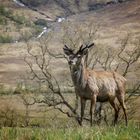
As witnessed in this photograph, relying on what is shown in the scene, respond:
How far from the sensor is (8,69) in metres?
127

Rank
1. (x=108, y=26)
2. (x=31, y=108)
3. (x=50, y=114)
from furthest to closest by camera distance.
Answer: (x=108, y=26) < (x=31, y=108) < (x=50, y=114)

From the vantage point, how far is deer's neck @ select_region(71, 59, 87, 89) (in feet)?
69.4

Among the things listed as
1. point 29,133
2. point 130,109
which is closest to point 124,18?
point 130,109

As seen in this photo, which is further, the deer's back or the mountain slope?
the mountain slope

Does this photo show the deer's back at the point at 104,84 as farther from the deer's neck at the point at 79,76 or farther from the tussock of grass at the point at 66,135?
the tussock of grass at the point at 66,135

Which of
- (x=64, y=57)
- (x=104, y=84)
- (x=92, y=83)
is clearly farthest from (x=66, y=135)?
(x=64, y=57)

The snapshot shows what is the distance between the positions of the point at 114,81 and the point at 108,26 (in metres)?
158

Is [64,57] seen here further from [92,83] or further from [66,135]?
[66,135]

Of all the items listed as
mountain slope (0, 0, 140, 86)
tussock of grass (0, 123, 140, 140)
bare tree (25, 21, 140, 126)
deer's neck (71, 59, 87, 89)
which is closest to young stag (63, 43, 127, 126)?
deer's neck (71, 59, 87, 89)

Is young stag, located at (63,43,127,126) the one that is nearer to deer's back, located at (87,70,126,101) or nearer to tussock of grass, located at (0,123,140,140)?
deer's back, located at (87,70,126,101)

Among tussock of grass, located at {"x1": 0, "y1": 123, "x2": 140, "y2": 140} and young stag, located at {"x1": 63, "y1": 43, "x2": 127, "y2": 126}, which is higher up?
tussock of grass, located at {"x1": 0, "y1": 123, "x2": 140, "y2": 140}

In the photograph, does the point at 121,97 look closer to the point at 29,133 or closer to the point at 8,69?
the point at 29,133

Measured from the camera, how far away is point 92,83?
21938 mm

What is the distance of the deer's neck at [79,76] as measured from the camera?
832 inches
